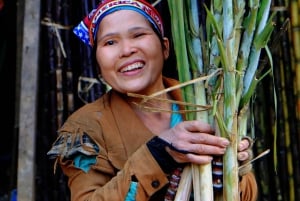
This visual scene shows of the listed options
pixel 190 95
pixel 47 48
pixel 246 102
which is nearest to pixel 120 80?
pixel 190 95

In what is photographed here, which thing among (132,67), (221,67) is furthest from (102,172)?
(221,67)

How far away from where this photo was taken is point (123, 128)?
1.76 meters

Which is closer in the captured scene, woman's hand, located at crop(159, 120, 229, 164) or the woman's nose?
woman's hand, located at crop(159, 120, 229, 164)

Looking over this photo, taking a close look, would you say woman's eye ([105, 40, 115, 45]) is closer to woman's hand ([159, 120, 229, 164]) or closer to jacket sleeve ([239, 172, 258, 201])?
woman's hand ([159, 120, 229, 164])

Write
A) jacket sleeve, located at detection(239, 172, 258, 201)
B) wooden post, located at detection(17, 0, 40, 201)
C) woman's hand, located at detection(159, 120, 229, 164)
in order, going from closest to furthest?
woman's hand, located at detection(159, 120, 229, 164), jacket sleeve, located at detection(239, 172, 258, 201), wooden post, located at detection(17, 0, 40, 201)

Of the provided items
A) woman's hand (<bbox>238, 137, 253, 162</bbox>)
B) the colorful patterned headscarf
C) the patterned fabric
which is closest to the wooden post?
the colorful patterned headscarf

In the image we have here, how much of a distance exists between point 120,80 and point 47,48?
119cm

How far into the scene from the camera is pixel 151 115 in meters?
1.85

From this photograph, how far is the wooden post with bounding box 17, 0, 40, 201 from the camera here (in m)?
2.58

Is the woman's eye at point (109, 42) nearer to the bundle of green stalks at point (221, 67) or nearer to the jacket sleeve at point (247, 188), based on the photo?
the bundle of green stalks at point (221, 67)

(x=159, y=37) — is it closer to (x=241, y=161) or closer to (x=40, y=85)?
(x=241, y=161)

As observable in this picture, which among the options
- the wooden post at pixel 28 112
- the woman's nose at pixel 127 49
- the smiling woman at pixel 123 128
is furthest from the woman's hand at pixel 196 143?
the wooden post at pixel 28 112

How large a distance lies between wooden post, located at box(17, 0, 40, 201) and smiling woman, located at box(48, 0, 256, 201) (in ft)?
2.64

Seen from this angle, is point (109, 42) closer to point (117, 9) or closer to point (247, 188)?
point (117, 9)
